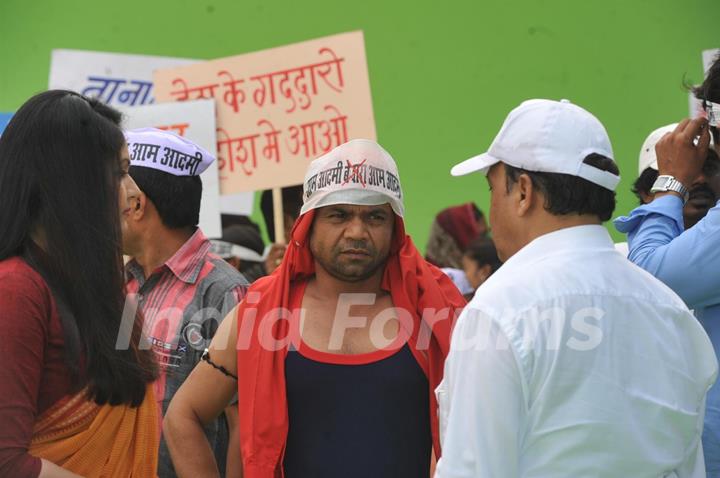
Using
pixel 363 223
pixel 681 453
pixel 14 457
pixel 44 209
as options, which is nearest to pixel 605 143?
pixel 681 453

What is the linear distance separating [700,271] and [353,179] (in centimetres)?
89

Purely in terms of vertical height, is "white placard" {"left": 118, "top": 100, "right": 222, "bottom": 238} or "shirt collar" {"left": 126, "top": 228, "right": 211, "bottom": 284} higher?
"white placard" {"left": 118, "top": 100, "right": 222, "bottom": 238}

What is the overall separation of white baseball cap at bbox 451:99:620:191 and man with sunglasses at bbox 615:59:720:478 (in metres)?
0.49

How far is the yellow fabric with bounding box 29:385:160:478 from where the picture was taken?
7.00 feet

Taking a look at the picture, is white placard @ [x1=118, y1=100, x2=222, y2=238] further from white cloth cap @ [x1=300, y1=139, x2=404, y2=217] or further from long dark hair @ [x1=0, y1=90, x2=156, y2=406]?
long dark hair @ [x1=0, y1=90, x2=156, y2=406]

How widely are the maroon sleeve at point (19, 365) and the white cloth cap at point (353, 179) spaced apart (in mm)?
1046

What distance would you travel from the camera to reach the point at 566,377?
6.68ft

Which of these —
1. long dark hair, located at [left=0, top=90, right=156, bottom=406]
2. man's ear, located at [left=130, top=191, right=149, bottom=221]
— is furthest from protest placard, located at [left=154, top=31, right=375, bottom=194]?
long dark hair, located at [left=0, top=90, right=156, bottom=406]

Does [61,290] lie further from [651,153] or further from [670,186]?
[651,153]

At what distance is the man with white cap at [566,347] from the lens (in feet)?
6.59

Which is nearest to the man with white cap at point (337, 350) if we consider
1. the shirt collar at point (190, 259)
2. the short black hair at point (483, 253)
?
the shirt collar at point (190, 259)

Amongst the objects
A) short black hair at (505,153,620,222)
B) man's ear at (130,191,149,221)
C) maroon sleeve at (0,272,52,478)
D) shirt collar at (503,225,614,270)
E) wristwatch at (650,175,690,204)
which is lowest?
maroon sleeve at (0,272,52,478)

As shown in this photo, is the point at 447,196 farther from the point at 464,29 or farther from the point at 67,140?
the point at 67,140

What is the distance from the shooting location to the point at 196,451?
2.94 metres
